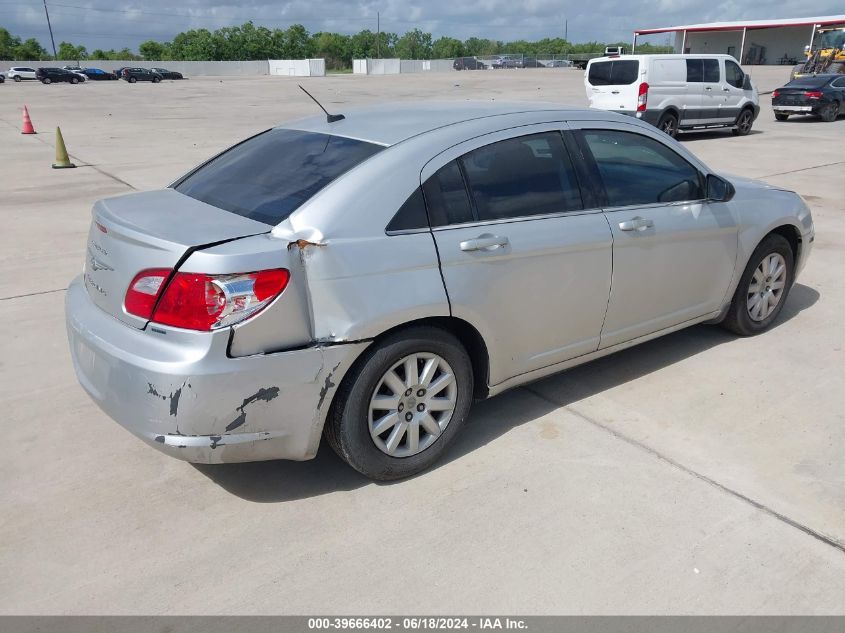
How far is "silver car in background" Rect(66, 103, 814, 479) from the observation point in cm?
281

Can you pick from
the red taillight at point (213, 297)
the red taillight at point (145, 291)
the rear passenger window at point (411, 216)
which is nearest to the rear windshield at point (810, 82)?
the rear passenger window at point (411, 216)

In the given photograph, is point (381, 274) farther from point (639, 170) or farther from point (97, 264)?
point (639, 170)

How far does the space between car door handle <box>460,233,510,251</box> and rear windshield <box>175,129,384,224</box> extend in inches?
23.5

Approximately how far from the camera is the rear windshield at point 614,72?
52.6 feet

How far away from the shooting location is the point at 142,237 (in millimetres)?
2990

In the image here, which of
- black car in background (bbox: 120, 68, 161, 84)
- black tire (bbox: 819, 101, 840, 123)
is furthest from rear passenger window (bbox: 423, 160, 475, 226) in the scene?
black car in background (bbox: 120, 68, 161, 84)

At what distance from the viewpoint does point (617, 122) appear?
13.5 feet

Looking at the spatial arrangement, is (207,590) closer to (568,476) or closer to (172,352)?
(172,352)

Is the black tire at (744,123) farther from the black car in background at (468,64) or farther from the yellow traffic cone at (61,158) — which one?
the black car in background at (468,64)

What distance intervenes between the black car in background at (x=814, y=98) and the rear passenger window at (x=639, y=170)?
19.5 metres

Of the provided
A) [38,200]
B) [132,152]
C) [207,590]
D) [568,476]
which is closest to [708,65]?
[132,152]

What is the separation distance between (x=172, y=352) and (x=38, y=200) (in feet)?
28.1

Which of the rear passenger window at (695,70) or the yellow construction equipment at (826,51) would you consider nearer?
the rear passenger window at (695,70)

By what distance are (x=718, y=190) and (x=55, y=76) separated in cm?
6596
